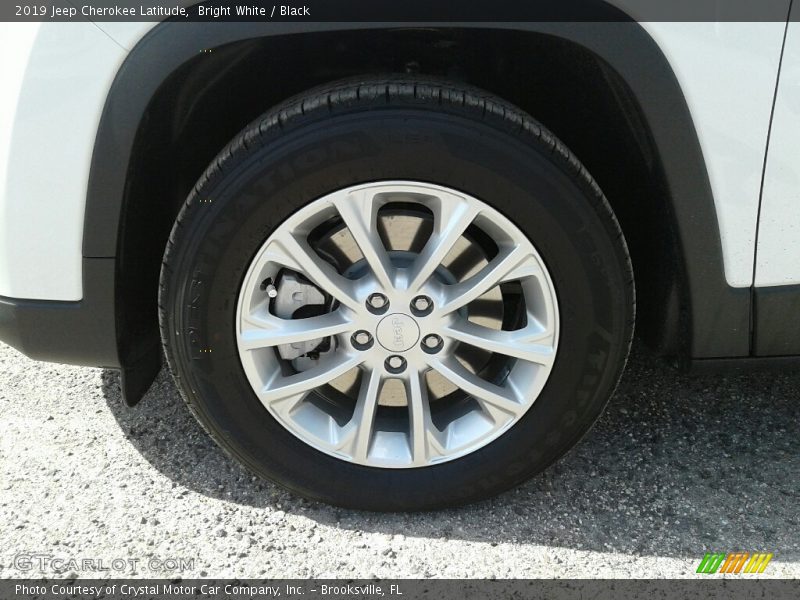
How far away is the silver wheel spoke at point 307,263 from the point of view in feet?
5.39

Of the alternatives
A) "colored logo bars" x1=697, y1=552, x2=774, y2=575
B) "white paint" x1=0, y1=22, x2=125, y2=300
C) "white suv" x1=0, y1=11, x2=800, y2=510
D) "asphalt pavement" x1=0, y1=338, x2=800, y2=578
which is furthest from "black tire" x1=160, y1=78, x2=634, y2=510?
"colored logo bars" x1=697, y1=552, x2=774, y2=575

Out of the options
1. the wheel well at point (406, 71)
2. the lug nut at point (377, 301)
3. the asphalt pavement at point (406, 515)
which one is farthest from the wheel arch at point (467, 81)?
the lug nut at point (377, 301)

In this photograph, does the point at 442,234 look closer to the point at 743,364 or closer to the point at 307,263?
the point at 307,263

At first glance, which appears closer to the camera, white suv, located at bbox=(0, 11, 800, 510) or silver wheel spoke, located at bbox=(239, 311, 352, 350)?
white suv, located at bbox=(0, 11, 800, 510)

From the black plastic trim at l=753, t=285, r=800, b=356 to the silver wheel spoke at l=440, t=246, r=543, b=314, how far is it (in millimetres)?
495

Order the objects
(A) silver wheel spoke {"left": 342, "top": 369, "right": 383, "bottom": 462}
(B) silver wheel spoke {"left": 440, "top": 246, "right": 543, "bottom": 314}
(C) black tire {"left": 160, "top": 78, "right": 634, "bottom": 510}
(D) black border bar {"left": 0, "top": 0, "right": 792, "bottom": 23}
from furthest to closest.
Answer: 1. (A) silver wheel spoke {"left": 342, "top": 369, "right": 383, "bottom": 462}
2. (B) silver wheel spoke {"left": 440, "top": 246, "right": 543, "bottom": 314}
3. (C) black tire {"left": 160, "top": 78, "right": 634, "bottom": 510}
4. (D) black border bar {"left": 0, "top": 0, "right": 792, "bottom": 23}

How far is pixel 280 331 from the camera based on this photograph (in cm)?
172

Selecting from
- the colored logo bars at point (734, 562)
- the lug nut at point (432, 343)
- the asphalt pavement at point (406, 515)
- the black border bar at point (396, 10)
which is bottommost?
the colored logo bars at point (734, 562)

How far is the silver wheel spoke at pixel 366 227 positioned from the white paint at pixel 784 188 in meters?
0.79

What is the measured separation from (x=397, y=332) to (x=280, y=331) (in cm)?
26

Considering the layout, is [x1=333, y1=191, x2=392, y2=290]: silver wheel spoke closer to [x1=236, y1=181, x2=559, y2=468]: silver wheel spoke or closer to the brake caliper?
[x1=236, y1=181, x2=559, y2=468]: silver wheel spoke

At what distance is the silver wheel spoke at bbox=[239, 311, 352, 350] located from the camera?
171cm

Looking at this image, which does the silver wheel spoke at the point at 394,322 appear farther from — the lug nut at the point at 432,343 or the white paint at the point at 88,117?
the white paint at the point at 88,117

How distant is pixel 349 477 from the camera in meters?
1.81
